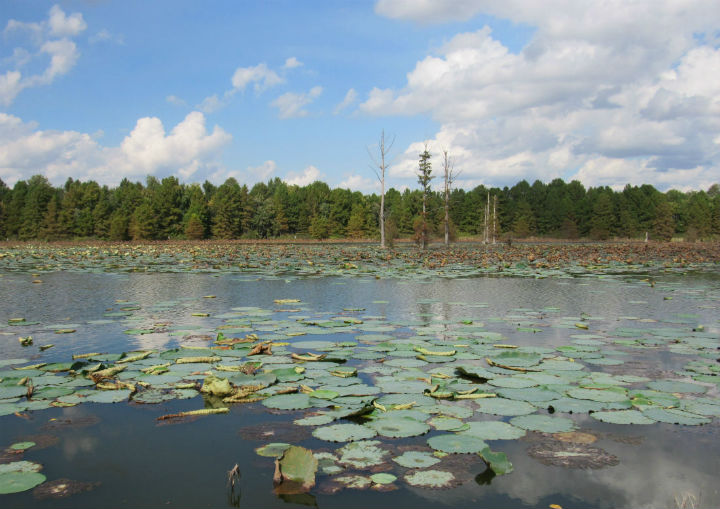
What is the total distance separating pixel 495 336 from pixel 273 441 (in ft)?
13.6

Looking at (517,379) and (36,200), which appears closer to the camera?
(517,379)

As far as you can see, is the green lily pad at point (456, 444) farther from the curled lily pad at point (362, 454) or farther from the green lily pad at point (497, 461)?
the curled lily pad at point (362, 454)

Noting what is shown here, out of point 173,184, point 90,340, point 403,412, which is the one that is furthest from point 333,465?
point 173,184

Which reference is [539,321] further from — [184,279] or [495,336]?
[184,279]

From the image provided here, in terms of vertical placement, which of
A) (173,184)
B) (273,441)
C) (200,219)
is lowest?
(273,441)

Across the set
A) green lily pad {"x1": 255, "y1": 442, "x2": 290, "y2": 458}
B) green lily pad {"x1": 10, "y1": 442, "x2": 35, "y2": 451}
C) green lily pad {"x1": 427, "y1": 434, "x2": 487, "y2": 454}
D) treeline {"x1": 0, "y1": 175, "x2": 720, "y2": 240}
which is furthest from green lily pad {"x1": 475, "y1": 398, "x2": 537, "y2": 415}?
treeline {"x1": 0, "y1": 175, "x2": 720, "y2": 240}

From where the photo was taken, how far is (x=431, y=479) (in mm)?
2992

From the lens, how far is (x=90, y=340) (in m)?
6.70

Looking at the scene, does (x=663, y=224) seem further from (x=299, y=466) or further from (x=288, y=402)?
(x=299, y=466)

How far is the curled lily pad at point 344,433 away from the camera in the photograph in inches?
139

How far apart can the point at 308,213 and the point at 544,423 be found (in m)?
63.9

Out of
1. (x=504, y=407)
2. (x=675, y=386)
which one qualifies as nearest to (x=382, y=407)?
(x=504, y=407)

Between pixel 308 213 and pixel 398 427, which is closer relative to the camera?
pixel 398 427

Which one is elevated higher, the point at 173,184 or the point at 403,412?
the point at 173,184
